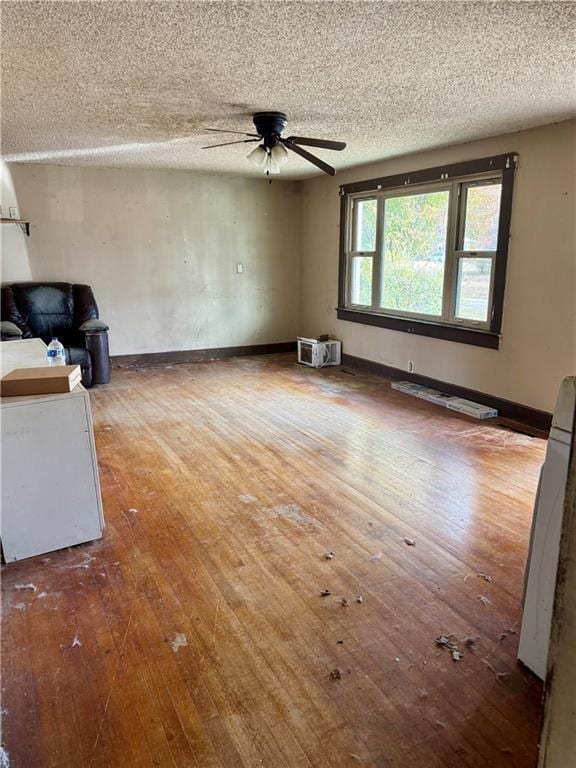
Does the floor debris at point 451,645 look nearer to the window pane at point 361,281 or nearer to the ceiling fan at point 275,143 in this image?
the ceiling fan at point 275,143

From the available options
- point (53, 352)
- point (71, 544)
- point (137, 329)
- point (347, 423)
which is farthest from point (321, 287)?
point (71, 544)

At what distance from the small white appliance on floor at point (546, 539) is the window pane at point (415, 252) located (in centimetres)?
381

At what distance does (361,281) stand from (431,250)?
52.6 inches

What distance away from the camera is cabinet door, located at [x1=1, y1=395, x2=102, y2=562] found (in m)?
2.39

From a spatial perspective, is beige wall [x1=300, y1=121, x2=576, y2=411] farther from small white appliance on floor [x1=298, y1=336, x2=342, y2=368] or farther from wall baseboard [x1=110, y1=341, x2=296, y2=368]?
wall baseboard [x1=110, y1=341, x2=296, y2=368]

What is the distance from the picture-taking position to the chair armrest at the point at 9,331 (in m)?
4.97

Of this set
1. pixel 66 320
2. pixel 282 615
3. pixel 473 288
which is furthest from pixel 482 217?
pixel 66 320

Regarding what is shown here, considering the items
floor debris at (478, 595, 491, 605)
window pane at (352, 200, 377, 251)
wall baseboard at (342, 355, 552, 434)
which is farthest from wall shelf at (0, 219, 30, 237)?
floor debris at (478, 595, 491, 605)

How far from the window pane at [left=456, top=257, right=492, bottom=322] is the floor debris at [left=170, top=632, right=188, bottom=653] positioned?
3.92 metres

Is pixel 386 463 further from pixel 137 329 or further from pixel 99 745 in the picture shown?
pixel 137 329

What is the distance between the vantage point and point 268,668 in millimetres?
1821

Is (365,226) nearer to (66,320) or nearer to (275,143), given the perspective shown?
(275,143)

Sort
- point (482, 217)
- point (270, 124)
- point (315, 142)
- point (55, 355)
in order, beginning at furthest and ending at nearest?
point (482, 217)
point (270, 124)
point (315, 142)
point (55, 355)

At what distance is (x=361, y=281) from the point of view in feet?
21.3
